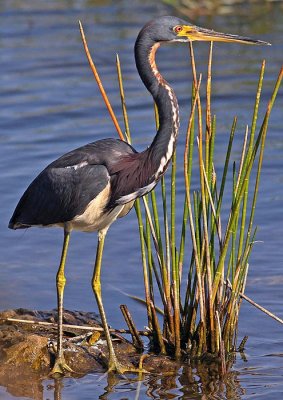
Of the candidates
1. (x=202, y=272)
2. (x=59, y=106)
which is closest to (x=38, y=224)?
(x=202, y=272)

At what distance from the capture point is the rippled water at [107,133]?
582 cm

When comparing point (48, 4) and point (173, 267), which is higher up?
point (48, 4)

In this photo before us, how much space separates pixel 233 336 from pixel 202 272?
50 centimetres

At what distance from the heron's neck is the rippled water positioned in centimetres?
120

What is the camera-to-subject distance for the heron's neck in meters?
5.49

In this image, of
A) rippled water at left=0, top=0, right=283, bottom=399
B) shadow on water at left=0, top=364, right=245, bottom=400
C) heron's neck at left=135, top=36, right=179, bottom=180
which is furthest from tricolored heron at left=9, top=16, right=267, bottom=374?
rippled water at left=0, top=0, right=283, bottom=399

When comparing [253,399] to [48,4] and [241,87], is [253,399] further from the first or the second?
[48,4]

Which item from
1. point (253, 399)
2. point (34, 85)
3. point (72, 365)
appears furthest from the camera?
point (34, 85)

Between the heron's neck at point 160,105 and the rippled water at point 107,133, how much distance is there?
1196 mm

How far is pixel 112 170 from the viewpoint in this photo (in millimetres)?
5699

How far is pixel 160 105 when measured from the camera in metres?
5.50

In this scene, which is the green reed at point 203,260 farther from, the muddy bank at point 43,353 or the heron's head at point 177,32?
the heron's head at point 177,32

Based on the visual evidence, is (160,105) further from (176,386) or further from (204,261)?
(176,386)

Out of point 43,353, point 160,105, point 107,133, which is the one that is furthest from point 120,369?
point 107,133
